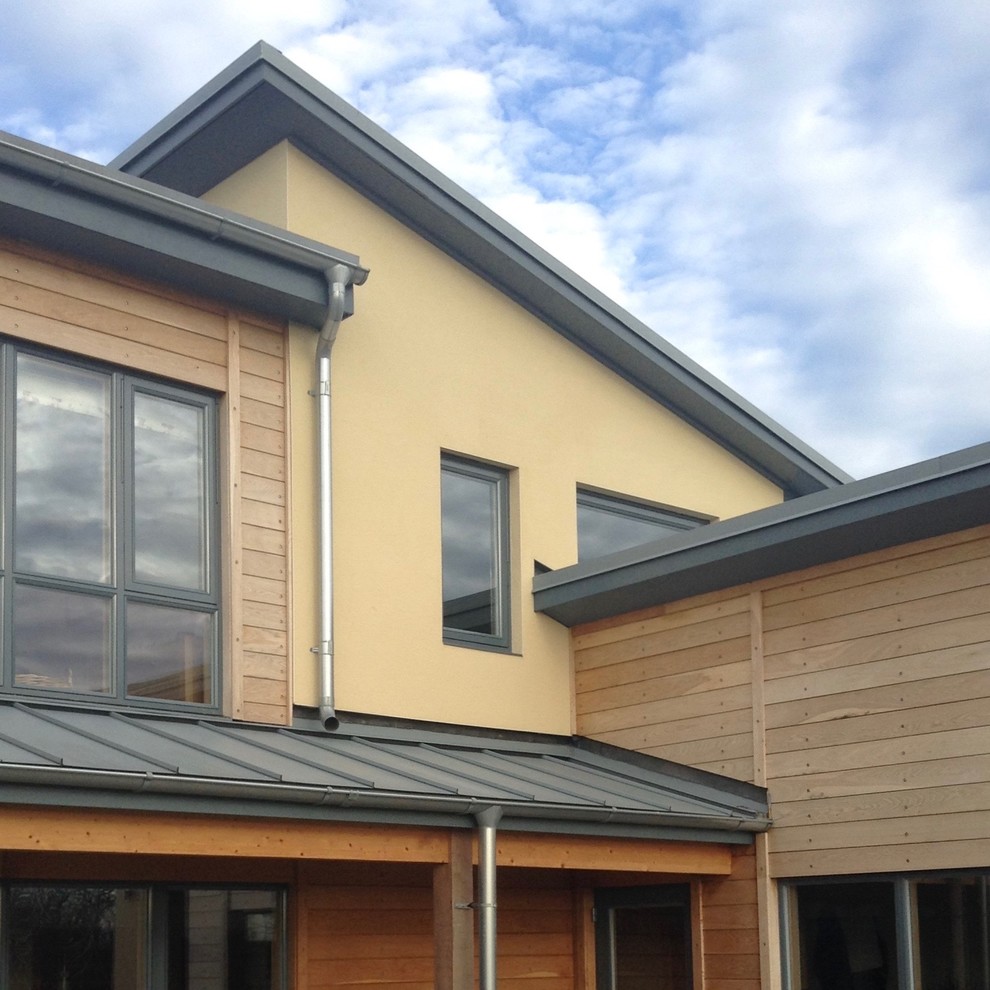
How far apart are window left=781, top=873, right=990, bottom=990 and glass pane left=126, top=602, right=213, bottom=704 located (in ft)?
12.0

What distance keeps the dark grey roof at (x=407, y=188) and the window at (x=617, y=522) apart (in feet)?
2.83

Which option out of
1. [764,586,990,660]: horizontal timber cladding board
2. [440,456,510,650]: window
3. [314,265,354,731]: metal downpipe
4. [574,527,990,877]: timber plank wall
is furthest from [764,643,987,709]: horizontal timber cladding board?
[314,265,354,731]: metal downpipe

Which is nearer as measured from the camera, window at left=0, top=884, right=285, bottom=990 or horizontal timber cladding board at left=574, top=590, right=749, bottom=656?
window at left=0, top=884, right=285, bottom=990

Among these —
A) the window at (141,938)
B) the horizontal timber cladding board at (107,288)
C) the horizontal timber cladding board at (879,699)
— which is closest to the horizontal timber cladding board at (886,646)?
the horizontal timber cladding board at (879,699)

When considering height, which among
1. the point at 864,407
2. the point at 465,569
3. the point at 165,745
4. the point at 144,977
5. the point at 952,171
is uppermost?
the point at 952,171

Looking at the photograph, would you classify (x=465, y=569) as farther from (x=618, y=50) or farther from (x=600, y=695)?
(x=618, y=50)

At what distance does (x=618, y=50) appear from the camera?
1470 centimetres

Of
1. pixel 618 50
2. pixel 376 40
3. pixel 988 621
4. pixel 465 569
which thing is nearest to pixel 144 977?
pixel 465 569

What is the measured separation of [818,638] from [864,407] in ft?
48.4

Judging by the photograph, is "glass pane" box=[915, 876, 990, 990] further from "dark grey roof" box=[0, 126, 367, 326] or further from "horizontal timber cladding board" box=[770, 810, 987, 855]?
"dark grey roof" box=[0, 126, 367, 326]

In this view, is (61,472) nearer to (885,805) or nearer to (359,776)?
(359,776)

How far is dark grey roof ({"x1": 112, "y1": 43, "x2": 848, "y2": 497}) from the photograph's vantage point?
9547 mm

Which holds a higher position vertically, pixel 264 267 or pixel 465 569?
pixel 264 267

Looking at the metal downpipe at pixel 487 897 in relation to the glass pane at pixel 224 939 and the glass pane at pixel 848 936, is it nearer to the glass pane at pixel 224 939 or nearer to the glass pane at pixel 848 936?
the glass pane at pixel 224 939
